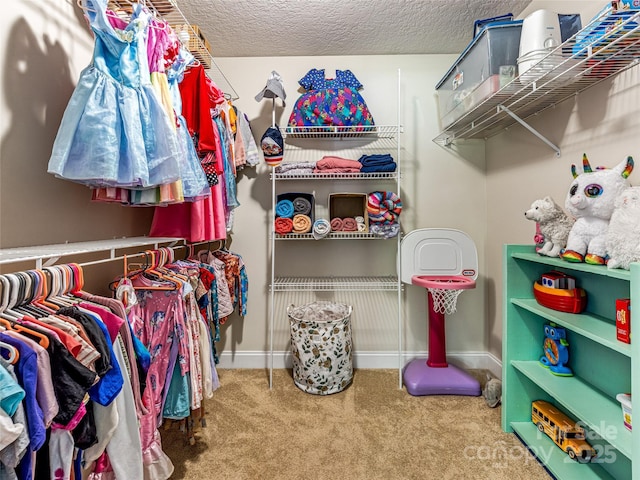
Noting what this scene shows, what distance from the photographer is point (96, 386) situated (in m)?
0.89

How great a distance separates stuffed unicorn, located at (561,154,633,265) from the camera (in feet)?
4.22

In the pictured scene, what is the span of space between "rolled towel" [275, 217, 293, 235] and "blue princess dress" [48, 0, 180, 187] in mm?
1052

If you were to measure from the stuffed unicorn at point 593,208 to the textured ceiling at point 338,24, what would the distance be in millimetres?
1290

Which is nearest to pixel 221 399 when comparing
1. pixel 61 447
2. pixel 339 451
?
pixel 339 451

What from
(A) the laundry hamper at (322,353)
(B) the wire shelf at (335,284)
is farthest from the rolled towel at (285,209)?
(A) the laundry hamper at (322,353)

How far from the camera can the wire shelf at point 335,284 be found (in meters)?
2.41

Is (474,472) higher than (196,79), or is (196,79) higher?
(196,79)

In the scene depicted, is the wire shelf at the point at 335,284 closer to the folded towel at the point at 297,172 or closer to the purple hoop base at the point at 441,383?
the purple hoop base at the point at 441,383

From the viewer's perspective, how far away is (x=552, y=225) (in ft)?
5.14

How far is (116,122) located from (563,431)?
2218 millimetres

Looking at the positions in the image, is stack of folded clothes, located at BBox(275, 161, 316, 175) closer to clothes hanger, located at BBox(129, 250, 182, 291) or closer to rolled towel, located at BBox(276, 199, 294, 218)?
rolled towel, located at BBox(276, 199, 294, 218)

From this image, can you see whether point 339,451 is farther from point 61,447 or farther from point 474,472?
point 61,447

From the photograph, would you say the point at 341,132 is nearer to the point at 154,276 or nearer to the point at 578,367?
the point at 154,276

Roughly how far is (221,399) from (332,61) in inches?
98.4
